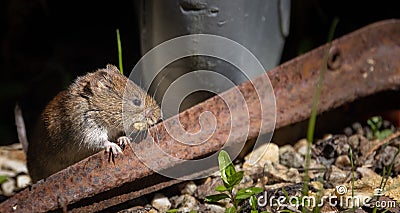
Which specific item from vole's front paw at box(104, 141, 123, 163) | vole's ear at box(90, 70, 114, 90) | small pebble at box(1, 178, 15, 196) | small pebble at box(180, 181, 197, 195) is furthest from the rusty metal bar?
small pebble at box(1, 178, 15, 196)

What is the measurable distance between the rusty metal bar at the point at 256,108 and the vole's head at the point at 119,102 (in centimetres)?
21

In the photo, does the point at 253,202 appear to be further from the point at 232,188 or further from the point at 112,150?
the point at 112,150

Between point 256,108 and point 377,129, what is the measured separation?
975mm

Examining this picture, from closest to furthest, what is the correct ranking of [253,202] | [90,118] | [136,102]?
[253,202] < [136,102] < [90,118]

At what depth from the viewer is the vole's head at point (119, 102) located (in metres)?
3.55

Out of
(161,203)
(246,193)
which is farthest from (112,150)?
(246,193)

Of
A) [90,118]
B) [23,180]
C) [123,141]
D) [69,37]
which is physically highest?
[69,37]

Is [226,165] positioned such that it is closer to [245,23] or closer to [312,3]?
[245,23]

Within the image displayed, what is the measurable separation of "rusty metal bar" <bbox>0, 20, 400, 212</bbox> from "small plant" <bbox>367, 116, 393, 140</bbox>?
0.88 ft

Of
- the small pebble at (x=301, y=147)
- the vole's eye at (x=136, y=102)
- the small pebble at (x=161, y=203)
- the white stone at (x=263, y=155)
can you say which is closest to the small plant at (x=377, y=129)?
the small pebble at (x=301, y=147)

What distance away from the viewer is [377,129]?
4094mm

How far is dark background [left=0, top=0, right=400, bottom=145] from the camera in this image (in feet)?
16.8

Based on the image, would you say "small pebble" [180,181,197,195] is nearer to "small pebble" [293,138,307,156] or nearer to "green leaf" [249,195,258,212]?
"green leaf" [249,195,258,212]

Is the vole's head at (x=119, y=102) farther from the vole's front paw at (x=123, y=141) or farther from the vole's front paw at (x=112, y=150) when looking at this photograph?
the vole's front paw at (x=112, y=150)
